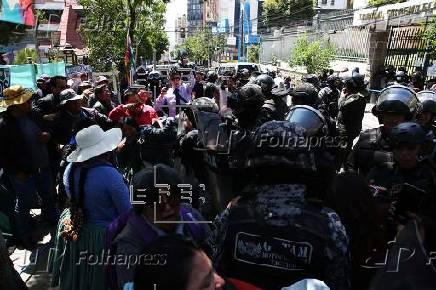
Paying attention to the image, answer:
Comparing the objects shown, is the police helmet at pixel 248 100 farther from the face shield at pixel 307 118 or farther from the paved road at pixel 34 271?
the paved road at pixel 34 271

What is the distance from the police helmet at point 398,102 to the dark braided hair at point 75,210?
2.31m

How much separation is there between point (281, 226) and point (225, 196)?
178cm

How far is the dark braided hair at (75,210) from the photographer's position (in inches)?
117

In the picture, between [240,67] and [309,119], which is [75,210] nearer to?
[309,119]

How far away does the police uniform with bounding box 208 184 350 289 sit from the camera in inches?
65.1

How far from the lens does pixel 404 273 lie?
52.1 inches

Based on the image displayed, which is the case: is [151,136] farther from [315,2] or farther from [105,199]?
[315,2]

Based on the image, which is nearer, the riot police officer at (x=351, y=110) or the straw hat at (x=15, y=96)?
the straw hat at (x=15, y=96)

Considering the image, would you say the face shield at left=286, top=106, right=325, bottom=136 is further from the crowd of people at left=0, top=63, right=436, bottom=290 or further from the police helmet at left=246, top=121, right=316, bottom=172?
the police helmet at left=246, top=121, right=316, bottom=172

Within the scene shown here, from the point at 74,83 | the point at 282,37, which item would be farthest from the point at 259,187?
the point at 282,37

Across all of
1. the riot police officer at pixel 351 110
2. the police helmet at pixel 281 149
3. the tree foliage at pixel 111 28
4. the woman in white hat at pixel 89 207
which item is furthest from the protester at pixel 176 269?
the tree foliage at pixel 111 28

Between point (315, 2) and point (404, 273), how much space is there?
63993mm

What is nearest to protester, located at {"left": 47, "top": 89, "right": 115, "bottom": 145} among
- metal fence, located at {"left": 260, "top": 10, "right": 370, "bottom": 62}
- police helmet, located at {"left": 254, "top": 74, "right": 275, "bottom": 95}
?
police helmet, located at {"left": 254, "top": 74, "right": 275, "bottom": 95}

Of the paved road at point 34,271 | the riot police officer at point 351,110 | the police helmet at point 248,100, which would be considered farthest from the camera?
the riot police officer at point 351,110
